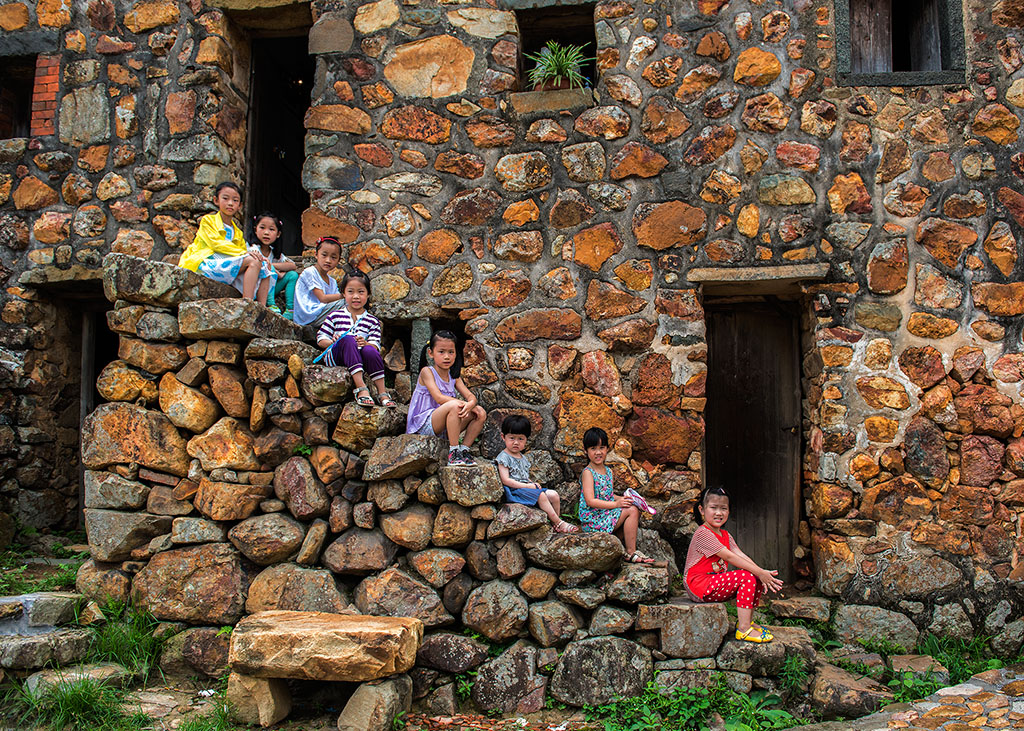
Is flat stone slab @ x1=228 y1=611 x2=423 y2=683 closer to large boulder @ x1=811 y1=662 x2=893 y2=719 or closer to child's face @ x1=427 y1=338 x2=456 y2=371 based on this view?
child's face @ x1=427 y1=338 x2=456 y2=371

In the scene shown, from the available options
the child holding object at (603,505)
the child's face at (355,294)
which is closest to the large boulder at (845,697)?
the child holding object at (603,505)

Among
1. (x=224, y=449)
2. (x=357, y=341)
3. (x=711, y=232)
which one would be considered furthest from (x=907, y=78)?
(x=224, y=449)

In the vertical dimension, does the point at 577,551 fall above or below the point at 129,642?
above

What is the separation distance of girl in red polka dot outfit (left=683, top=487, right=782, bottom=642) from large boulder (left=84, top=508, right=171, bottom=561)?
9.98ft

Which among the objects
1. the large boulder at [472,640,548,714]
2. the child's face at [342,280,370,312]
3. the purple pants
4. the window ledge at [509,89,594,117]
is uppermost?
the window ledge at [509,89,594,117]

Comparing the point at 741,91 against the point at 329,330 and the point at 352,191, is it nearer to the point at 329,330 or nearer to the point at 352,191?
the point at 352,191

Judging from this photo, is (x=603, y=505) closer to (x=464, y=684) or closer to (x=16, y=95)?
(x=464, y=684)

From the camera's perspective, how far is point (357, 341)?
445 centimetres

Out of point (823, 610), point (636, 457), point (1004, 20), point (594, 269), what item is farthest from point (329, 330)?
point (1004, 20)

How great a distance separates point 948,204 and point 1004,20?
1.37 meters

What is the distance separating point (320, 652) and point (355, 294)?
7.15 feet

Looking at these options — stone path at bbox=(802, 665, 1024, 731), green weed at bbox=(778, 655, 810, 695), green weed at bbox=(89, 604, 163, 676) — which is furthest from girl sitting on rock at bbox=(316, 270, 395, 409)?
stone path at bbox=(802, 665, 1024, 731)

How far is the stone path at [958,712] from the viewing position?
11.8 ft

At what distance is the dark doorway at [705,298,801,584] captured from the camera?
5266 mm
